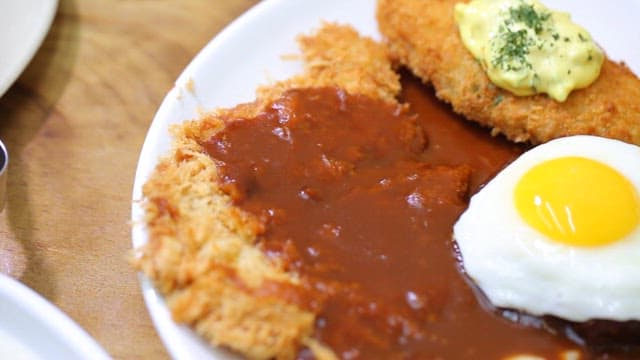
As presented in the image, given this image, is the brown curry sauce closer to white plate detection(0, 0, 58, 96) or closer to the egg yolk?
the egg yolk

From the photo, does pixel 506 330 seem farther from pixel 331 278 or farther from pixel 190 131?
pixel 190 131

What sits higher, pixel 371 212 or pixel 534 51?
pixel 534 51

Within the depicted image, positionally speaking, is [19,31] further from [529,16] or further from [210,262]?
[529,16]

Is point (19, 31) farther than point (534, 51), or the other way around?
point (19, 31)

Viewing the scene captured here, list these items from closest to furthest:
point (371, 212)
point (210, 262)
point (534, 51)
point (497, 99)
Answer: point (210, 262) → point (371, 212) → point (534, 51) → point (497, 99)

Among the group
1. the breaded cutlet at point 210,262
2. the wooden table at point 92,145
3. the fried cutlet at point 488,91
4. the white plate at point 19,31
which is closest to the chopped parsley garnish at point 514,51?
the fried cutlet at point 488,91

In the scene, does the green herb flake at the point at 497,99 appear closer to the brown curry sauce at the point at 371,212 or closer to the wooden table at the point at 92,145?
the brown curry sauce at the point at 371,212

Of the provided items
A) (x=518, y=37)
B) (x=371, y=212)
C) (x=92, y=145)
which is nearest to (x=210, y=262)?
(x=371, y=212)

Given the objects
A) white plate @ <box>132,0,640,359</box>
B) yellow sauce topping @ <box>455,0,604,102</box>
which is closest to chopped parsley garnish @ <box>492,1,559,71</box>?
yellow sauce topping @ <box>455,0,604,102</box>
